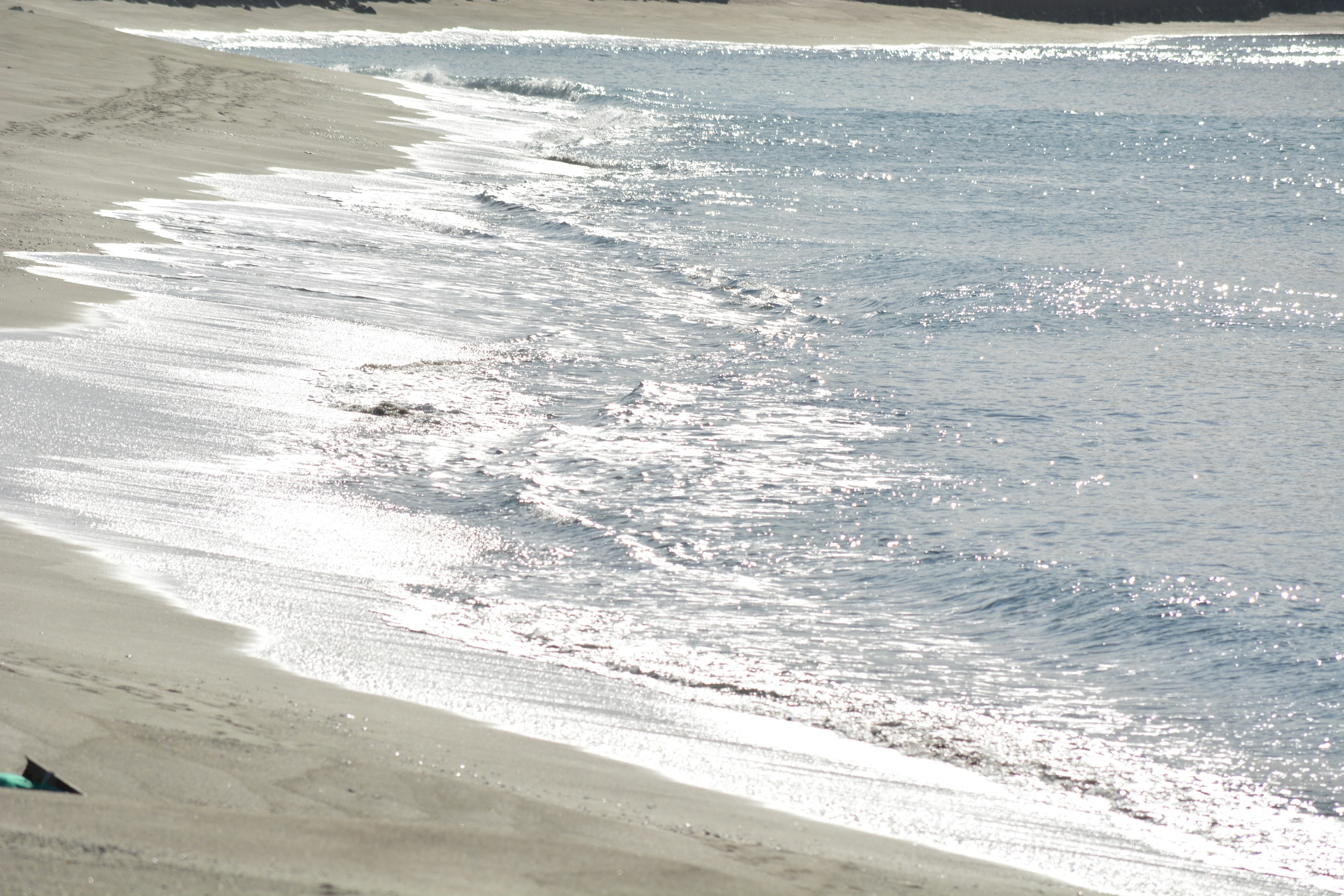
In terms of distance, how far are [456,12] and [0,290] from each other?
163 ft

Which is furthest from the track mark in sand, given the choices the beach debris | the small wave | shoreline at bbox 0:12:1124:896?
the beach debris

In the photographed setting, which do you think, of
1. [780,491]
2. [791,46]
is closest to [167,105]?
[780,491]

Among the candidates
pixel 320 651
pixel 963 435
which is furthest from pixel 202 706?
pixel 963 435

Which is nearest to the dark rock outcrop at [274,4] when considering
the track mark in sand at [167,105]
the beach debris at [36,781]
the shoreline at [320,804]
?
the track mark in sand at [167,105]

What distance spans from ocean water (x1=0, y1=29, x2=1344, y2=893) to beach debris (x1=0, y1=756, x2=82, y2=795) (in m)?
1.22

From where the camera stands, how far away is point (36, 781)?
214 cm

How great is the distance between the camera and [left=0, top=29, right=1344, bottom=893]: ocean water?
348 cm

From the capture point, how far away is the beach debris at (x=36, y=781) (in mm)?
2102

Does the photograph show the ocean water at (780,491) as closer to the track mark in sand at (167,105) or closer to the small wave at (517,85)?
the track mark in sand at (167,105)

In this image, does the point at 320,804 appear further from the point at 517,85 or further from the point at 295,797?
the point at 517,85

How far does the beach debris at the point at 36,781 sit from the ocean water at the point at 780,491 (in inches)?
47.9

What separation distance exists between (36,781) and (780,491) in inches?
156

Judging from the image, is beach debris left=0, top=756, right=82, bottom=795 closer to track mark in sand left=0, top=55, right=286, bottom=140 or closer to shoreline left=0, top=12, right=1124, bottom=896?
shoreline left=0, top=12, right=1124, bottom=896

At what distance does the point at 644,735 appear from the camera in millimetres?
3336
